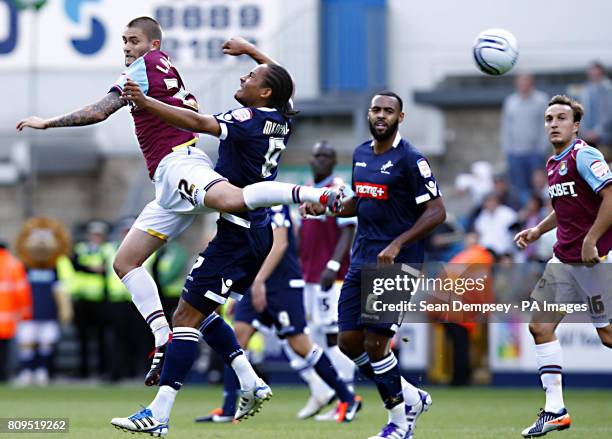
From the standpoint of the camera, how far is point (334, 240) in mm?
14773

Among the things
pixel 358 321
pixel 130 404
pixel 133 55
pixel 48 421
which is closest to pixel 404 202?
pixel 358 321

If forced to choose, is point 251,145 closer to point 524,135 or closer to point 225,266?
point 225,266

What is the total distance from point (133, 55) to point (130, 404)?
250 inches

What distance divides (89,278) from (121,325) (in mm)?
888

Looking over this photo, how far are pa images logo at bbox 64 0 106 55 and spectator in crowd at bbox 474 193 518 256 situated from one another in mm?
9534

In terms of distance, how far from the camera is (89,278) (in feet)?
66.6

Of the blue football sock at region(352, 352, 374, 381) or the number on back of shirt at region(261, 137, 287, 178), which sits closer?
the number on back of shirt at region(261, 137, 287, 178)

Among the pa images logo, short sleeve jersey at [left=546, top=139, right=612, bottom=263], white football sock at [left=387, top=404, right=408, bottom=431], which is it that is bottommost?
white football sock at [left=387, top=404, right=408, bottom=431]

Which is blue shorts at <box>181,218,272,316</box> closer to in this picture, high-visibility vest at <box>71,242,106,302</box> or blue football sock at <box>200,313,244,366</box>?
blue football sock at <box>200,313,244,366</box>

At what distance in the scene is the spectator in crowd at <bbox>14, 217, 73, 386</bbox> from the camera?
20109 millimetres

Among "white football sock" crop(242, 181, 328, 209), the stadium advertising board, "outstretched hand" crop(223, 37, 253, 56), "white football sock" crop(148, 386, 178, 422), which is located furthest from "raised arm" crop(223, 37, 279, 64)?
the stadium advertising board

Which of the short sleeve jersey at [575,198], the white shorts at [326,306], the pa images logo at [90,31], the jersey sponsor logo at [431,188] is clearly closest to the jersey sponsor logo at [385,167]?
the jersey sponsor logo at [431,188]

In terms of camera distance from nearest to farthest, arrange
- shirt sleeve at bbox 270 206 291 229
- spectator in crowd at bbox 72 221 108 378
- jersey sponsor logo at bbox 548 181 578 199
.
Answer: jersey sponsor logo at bbox 548 181 578 199 → shirt sleeve at bbox 270 206 291 229 → spectator in crowd at bbox 72 221 108 378

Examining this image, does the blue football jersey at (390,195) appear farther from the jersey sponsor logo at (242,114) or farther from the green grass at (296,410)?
the green grass at (296,410)
